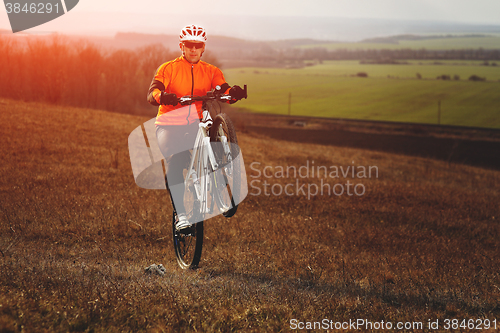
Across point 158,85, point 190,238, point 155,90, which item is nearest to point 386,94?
point 190,238

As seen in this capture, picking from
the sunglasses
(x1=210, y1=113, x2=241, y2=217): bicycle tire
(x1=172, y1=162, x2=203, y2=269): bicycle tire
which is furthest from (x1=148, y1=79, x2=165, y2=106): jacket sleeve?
(x1=172, y1=162, x2=203, y2=269): bicycle tire

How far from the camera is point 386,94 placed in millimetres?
138250

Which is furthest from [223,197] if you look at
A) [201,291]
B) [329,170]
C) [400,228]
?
[329,170]

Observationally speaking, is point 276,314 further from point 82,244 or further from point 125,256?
point 82,244

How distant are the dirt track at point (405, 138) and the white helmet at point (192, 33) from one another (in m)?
38.4

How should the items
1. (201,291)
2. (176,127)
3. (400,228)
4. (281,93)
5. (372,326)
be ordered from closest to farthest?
(372,326), (201,291), (176,127), (400,228), (281,93)

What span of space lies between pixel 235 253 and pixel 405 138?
58410 mm

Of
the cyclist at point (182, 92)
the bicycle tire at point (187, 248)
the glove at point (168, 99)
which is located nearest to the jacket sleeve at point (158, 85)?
the cyclist at point (182, 92)

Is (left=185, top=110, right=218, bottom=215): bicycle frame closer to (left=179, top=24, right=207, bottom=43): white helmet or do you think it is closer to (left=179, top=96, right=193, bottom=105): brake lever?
(left=179, top=96, right=193, bottom=105): brake lever

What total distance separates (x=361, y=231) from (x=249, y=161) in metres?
11.5

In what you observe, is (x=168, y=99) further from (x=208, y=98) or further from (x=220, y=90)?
(x=220, y=90)

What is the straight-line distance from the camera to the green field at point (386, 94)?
346 feet

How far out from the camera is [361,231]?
13.7 meters

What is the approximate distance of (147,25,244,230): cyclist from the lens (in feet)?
22.8
